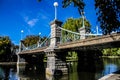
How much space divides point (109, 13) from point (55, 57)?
24.0 metres

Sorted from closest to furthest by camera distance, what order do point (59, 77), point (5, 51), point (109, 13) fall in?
point (109, 13) < point (59, 77) < point (5, 51)

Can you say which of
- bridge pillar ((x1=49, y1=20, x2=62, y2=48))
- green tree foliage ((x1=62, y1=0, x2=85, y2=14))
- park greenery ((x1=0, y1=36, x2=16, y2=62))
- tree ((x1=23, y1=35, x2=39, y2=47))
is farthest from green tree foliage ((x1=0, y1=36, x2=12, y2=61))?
green tree foliage ((x1=62, y1=0, x2=85, y2=14))

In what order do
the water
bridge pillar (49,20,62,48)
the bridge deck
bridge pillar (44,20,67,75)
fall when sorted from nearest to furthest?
1. the bridge deck
2. the water
3. bridge pillar (44,20,67,75)
4. bridge pillar (49,20,62,48)

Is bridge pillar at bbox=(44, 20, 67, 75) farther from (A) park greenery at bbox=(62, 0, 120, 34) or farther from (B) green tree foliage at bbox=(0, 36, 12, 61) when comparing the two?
(B) green tree foliage at bbox=(0, 36, 12, 61)

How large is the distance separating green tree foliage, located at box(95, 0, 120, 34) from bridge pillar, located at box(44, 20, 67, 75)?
22.9 m

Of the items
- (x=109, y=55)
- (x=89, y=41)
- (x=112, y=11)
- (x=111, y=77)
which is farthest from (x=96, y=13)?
(x=109, y=55)

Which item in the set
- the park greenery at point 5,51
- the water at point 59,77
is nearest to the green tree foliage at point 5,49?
the park greenery at point 5,51

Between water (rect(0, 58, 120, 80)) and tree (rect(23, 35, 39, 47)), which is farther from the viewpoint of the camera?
tree (rect(23, 35, 39, 47))

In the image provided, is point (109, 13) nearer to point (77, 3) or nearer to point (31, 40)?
point (77, 3)

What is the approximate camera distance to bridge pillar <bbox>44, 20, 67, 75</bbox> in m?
35.8

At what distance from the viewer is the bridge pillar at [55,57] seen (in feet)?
117

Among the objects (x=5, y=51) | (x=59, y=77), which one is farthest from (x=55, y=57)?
(x=5, y=51)

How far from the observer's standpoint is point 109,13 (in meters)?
12.6

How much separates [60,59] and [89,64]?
30.7 feet
